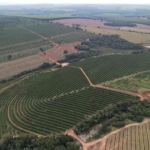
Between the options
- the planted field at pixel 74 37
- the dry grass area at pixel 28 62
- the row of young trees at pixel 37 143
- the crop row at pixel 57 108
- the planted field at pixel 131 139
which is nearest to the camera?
the row of young trees at pixel 37 143

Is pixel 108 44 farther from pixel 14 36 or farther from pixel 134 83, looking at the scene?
pixel 134 83

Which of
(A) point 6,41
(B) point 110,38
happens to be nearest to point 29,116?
(A) point 6,41

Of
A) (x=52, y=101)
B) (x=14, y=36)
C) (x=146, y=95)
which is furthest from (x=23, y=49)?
(x=146, y=95)

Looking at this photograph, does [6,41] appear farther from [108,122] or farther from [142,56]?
[108,122]

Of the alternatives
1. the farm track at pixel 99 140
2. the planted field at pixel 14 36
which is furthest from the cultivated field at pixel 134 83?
the planted field at pixel 14 36

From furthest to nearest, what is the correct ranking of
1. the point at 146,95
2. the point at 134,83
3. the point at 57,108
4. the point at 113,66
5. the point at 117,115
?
the point at 113,66 < the point at 134,83 < the point at 146,95 < the point at 57,108 < the point at 117,115

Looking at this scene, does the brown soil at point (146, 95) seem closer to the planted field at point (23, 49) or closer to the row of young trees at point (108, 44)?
the row of young trees at point (108, 44)

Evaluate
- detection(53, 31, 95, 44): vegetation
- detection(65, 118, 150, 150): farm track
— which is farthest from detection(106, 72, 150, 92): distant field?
detection(53, 31, 95, 44): vegetation
